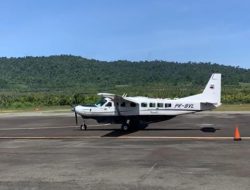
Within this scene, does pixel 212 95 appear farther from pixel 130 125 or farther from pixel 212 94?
pixel 130 125

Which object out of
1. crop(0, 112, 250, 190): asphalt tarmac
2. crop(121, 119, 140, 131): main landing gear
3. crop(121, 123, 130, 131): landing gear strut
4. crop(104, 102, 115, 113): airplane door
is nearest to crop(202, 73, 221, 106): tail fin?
crop(0, 112, 250, 190): asphalt tarmac

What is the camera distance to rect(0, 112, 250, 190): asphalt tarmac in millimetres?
12289

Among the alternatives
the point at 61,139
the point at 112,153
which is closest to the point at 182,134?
the point at 61,139

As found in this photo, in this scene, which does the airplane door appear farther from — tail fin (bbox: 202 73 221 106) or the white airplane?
tail fin (bbox: 202 73 221 106)

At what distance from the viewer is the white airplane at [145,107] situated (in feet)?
92.0

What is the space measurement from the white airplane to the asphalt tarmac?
2.77 metres

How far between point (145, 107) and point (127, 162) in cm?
1329

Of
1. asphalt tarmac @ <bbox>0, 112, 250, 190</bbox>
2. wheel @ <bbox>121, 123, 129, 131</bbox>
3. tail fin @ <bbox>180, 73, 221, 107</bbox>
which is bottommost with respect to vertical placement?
asphalt tarmac @ <bbox>0, 112, 250, 190</bbox>

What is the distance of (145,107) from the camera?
2898cm

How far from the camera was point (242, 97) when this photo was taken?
7506 cm

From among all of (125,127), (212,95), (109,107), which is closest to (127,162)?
(125,127)

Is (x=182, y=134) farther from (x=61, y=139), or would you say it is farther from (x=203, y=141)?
(x=61, y=139)

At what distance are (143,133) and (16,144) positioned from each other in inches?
302

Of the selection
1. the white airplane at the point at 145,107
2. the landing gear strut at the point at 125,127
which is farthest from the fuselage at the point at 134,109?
the landing gear strut at the point at 125,127
